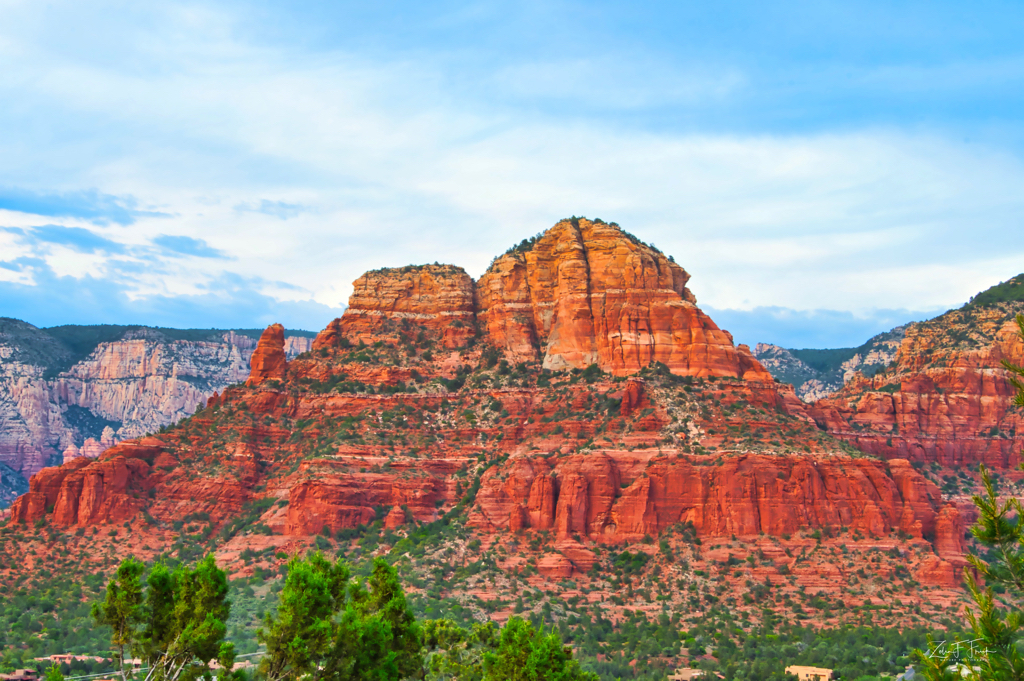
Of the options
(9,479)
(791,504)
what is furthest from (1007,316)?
(9,479)

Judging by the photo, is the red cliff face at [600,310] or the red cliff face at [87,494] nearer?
the red cliff face at [87,494]

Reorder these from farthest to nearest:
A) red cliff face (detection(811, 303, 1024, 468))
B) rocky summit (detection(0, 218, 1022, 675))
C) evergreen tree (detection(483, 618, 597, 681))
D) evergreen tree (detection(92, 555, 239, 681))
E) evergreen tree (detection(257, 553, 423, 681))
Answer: red cliff face (detection(811, 303, 1024, 468)), rocky summit (detection(0, 218, 1022, 675)), evergreen tree (detection(483, 618, 597, 681)), evergreen tree (detection(257, 553, 423, 681)), evergreen tree (detection(92, 555, 239, 681))

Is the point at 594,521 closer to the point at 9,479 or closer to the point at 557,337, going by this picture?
the point at 557,337

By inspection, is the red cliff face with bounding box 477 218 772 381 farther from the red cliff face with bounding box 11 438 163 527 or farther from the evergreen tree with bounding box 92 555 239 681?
the evergreen tree with bounding box 92 555 239 681

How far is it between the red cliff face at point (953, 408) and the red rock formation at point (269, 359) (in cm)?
6499

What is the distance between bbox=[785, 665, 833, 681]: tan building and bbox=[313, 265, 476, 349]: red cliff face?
6668 cm

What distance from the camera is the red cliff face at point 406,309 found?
132000mm

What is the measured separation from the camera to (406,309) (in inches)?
5300

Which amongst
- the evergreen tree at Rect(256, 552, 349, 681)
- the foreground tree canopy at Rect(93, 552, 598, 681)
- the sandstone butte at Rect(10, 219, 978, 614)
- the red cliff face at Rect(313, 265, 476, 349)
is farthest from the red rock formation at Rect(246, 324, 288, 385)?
the evergreen tree at Rect(256, 552, 349, 681)

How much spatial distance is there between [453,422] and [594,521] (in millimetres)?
26315

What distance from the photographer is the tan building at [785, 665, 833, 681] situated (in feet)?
233

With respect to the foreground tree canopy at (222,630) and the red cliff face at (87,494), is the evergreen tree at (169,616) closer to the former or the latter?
the foreground tree canopy at (222,630)

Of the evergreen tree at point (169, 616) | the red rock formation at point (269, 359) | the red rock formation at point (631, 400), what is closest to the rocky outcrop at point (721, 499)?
the red rock formation at point (631, 400)

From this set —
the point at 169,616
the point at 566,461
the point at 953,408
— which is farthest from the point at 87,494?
the point at 953,408
